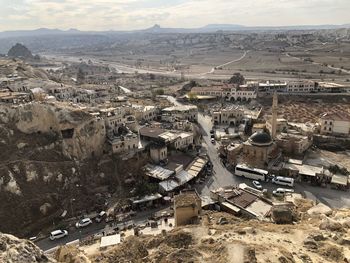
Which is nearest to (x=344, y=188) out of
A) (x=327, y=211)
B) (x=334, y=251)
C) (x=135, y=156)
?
(x=327, y=211)

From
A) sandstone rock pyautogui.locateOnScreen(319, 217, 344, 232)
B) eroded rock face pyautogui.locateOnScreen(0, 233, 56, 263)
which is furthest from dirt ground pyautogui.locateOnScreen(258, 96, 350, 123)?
eroded rock face pyautogui.locateOnScreen(0, 233, 56, 263)

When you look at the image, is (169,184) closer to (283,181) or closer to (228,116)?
(283,181)

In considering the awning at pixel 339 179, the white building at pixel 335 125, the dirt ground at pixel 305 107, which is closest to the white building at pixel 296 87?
the dirt ground at pixel 305 107

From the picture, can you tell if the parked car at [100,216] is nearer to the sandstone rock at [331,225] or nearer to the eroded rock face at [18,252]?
the eroded rock face at [18,252]

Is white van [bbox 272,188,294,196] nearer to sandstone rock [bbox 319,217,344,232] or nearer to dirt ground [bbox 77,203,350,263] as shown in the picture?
dirt ground [bbox 77,203,350,263]

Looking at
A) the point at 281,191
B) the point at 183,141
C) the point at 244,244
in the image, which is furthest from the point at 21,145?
the point at 281,191
